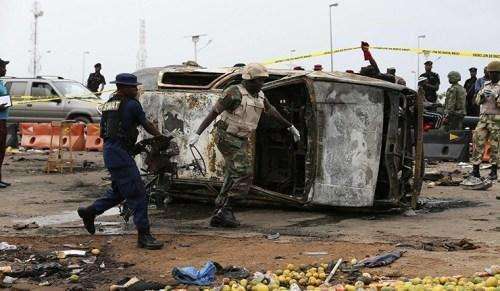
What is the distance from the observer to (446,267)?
5.58 m

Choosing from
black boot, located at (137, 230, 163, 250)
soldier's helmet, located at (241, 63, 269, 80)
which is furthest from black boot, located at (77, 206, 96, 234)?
soldier's helmet, located at (241, 63, 269, 80)

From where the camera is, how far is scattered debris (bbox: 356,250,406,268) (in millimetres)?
5734

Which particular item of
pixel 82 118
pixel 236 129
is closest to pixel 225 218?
pixel 236 129

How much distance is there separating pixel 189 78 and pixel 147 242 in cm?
270

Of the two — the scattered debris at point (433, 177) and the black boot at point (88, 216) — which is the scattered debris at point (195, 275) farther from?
the scattered debris at point (433, 177)

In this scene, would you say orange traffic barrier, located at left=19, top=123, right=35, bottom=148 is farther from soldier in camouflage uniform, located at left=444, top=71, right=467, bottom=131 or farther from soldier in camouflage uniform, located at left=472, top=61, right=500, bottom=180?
soldier in camouflage uniform, located at left=472, top=61, right=500, bottom=180

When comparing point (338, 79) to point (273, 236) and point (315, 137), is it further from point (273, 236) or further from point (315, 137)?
point (273, 236)

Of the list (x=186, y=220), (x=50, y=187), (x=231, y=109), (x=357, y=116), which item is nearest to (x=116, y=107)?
(x=231, y=109)

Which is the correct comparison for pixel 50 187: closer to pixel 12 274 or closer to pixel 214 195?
pixel 214 195

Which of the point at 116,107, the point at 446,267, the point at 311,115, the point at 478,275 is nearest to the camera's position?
the point at 478,275

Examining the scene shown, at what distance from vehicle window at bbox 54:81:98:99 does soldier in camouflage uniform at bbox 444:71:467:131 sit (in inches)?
375

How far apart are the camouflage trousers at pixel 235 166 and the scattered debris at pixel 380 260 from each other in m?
2.08

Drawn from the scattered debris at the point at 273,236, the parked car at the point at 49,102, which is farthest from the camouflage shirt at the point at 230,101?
the parked car at the point at 49,102

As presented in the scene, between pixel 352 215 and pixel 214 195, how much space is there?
5.41ft
